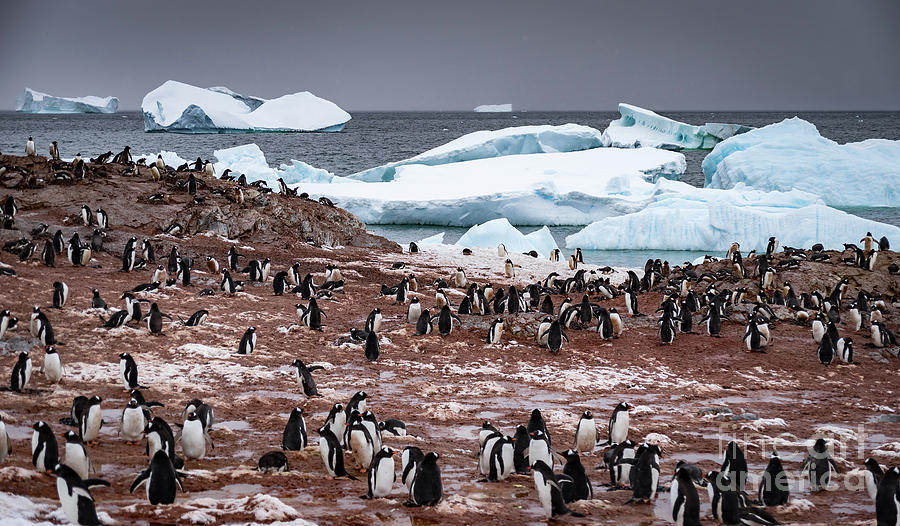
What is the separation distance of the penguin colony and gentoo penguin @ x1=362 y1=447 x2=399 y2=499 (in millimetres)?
10

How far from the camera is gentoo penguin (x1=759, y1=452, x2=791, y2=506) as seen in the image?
575cm

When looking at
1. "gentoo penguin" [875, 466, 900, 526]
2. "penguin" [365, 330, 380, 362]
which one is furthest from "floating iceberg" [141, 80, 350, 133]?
"gentoo penguin" [875, 466, 900, 526]

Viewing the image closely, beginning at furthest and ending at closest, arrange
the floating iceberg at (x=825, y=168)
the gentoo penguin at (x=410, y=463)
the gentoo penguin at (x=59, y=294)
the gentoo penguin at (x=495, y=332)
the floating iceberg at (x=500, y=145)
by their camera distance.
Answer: the floating iceberg at (x=500, y=145) → the floating iceberg at (x=825, y=168) → the gentoo penguin at (x=495, y=332) → the gentoo penguin at (x=59, y=294) → the gentoo penguin at (x=410, y=463)

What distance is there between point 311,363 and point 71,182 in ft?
38.9

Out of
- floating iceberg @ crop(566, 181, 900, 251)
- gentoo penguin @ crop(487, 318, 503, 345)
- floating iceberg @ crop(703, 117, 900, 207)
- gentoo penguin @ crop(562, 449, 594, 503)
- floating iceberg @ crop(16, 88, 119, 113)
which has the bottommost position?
gentoo penguin @ crop(562, 449, 594, 503)

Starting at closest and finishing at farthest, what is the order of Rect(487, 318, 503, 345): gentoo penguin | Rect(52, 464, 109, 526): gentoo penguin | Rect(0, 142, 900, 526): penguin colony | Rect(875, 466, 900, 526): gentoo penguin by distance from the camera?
Rect(52, 464, 109, 526): gentoo penguin, Rect(875, 466, 900, 526): gentoo penguin, Rect(0, 142, 900, 526): penguin colony, Rect(487, 318, 503, 345): gentoo penguin

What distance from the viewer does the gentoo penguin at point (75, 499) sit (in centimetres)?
470

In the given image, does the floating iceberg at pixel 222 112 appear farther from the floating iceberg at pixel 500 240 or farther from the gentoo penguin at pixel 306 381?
the gentoo penguin at pixel 306 381

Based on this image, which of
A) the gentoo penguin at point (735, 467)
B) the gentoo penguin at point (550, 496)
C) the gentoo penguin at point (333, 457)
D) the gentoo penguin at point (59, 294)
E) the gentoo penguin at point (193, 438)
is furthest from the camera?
the gentoo penguin at point (59, 294)

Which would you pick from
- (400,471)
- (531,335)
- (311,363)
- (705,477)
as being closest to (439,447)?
(400,471)

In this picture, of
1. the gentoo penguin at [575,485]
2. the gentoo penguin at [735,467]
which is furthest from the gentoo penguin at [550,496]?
the gentoo penguin at [735,467]

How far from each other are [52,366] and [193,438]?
8.67 ft

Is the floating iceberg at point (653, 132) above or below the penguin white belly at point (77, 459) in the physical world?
above

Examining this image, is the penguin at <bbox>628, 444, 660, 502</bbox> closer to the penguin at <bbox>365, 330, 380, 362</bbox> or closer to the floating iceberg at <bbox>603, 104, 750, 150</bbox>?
the penguin at <bbox>365, 330, 380, 362</bbox>
